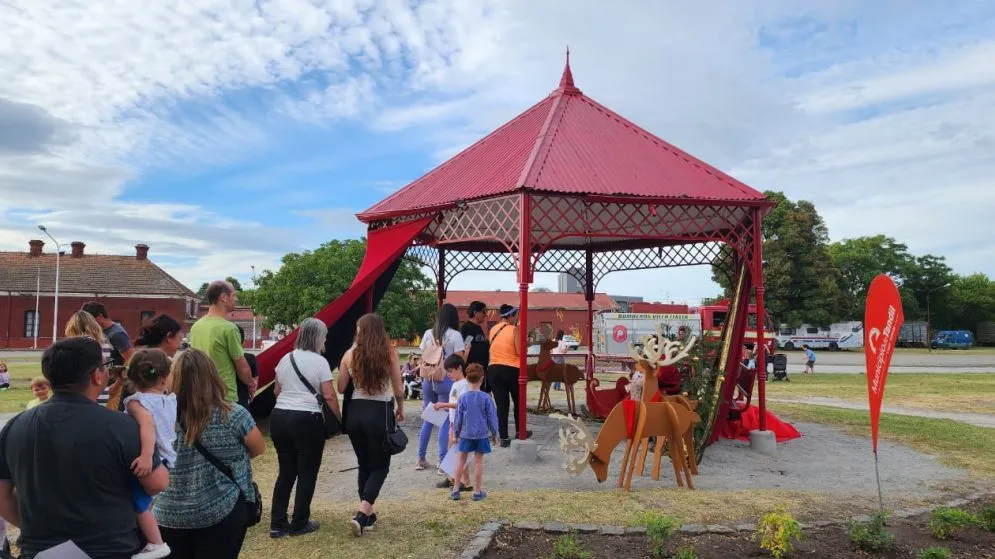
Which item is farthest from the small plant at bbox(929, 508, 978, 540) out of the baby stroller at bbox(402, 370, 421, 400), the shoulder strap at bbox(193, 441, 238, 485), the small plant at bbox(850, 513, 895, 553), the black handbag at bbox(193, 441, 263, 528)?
the baby stroller at bbox(402, 370, 421, 400)

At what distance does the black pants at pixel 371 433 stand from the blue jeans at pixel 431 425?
178 centimetres

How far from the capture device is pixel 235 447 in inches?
133

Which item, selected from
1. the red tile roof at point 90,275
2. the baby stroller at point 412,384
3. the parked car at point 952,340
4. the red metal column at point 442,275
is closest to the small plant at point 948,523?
the red metal column at point 442,275

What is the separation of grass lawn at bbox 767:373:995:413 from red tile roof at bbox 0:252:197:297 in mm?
39644

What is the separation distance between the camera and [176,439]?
3.40m

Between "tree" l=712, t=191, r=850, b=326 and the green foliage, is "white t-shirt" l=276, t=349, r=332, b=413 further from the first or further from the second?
"tree" l=712, t=191, r=850, b=326

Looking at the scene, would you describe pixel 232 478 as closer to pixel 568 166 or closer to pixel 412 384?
pixel 568 166

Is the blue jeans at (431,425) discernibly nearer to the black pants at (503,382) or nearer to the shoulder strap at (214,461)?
the black pants at (503,382)

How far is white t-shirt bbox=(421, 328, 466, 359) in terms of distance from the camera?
7.59 metres

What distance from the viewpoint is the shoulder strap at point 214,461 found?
3316mm

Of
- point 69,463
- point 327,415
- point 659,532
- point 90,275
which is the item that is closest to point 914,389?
point 659,532

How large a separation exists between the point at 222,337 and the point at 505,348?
3.86m

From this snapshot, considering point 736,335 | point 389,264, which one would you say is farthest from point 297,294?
point 736,335

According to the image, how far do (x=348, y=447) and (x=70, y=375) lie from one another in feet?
22.9
